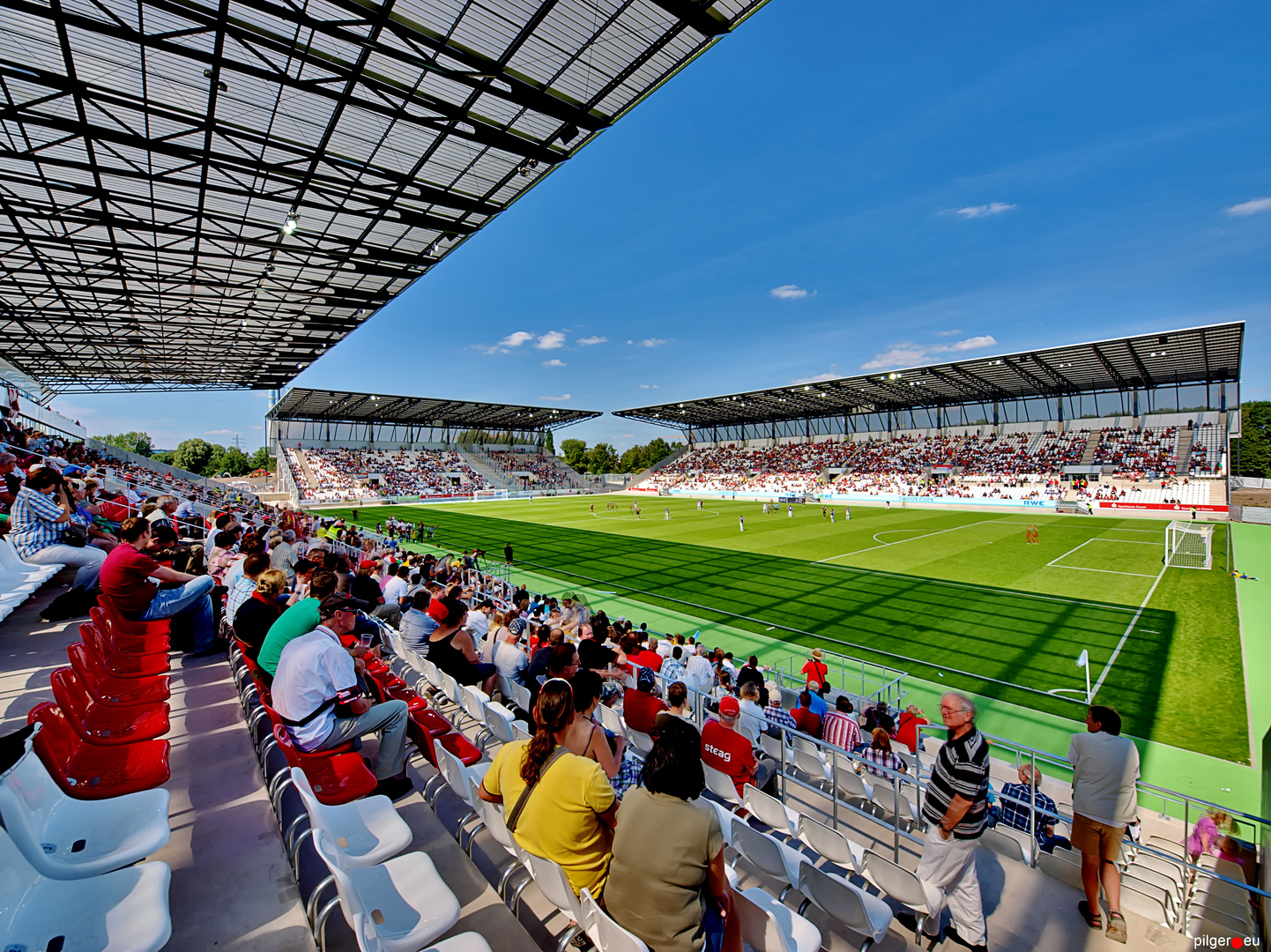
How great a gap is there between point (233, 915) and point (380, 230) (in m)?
15.7

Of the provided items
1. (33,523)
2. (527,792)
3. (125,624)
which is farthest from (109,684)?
(527,792)

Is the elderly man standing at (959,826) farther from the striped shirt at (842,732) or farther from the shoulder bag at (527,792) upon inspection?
the striped shirt at (842,732)

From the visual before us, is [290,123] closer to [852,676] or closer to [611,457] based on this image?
[852,676]

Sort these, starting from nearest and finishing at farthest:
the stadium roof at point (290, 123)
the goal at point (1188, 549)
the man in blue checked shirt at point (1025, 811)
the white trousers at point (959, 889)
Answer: the white trousers at point (959, 889), the man in blue checked shirt at point (1025, 811), the stadium roof at point (290, 123), the goal at point (1188, 549)

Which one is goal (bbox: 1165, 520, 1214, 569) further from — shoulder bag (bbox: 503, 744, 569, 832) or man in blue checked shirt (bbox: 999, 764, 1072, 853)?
shoulder bag (bbox: 503, 744, 569, 832)

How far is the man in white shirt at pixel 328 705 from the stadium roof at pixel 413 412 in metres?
48.6

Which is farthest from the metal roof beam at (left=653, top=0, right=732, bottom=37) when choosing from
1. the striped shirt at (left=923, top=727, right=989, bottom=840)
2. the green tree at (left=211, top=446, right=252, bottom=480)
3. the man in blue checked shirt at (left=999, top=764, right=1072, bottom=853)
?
the green tree at (left=211, top=446, right=252, bottom=480)

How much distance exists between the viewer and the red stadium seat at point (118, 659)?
427cm

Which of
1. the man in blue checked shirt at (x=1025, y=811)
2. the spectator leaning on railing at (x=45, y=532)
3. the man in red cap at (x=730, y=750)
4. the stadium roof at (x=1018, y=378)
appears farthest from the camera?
the stadium roof at (x=1018, y=378)

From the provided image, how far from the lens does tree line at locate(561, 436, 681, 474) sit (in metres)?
104

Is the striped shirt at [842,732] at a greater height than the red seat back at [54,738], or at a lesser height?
lesser

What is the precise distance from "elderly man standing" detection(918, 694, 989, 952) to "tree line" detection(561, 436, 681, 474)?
98.4 metres

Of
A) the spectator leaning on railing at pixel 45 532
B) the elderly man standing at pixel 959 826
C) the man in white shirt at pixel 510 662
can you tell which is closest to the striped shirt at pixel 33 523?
the spectator leaning on railing at pixel 45 532

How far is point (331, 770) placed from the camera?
3428 mm
